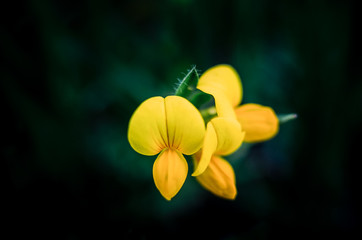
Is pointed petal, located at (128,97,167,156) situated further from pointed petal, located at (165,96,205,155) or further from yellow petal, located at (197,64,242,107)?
yellow petal, located at (197,64,242,107)

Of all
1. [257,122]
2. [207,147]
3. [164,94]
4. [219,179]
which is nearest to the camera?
[207,147]

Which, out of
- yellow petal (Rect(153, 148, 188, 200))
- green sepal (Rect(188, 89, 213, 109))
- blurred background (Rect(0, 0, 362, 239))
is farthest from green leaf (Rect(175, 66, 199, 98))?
blurred background (Rect(0, 0, 362, 239))

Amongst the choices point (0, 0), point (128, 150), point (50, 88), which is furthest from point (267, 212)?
point (0, 0)

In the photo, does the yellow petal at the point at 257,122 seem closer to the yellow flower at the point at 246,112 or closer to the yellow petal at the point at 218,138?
the yellow flower at the point at 246,112

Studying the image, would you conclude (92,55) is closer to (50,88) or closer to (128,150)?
(50,88)

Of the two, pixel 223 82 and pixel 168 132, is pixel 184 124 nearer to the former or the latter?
pixel 168 132

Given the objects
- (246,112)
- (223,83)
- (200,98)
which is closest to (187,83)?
(200,98)
